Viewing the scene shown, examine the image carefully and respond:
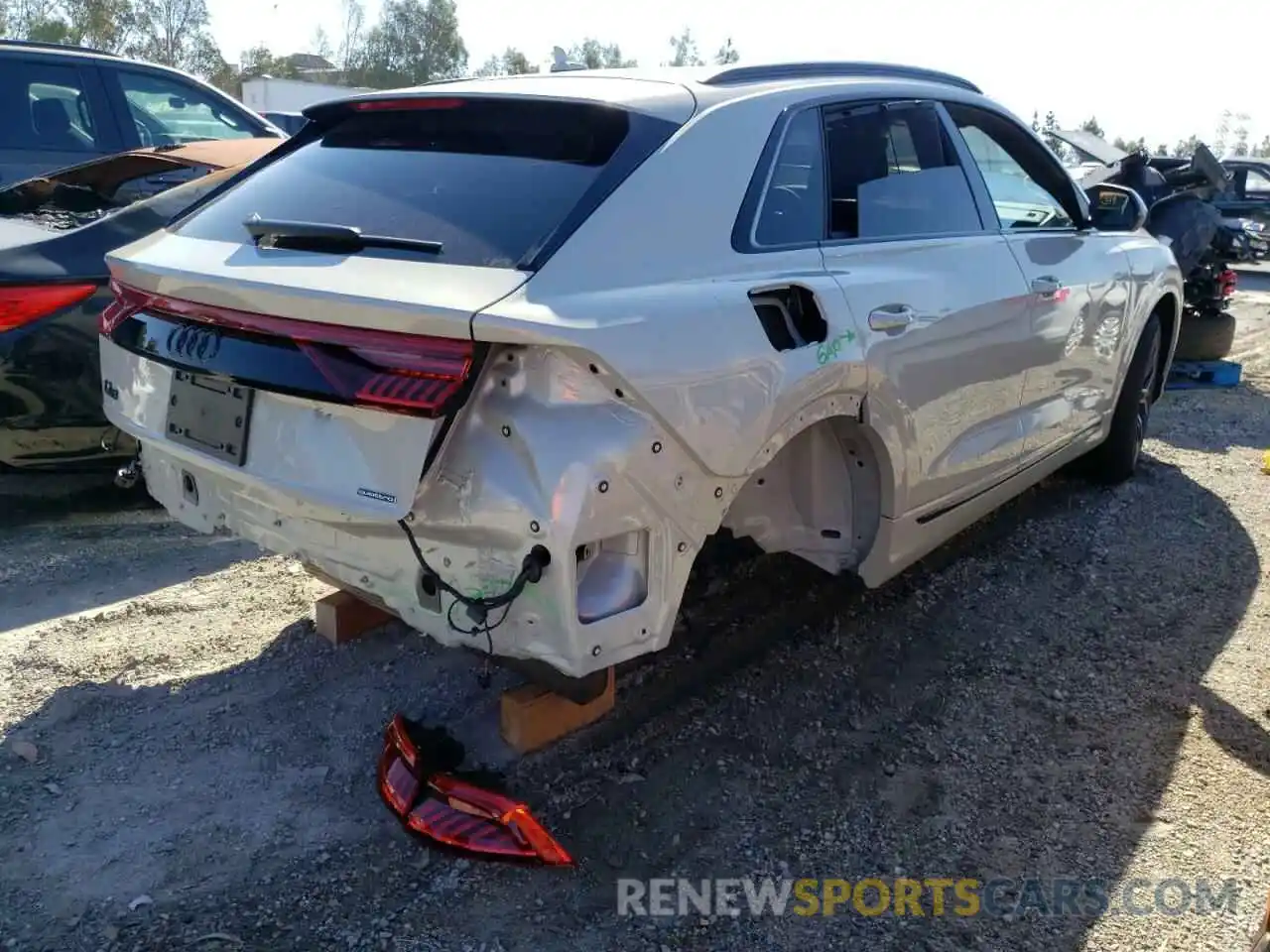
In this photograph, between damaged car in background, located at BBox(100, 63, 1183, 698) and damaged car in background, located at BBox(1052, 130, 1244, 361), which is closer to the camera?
damaged car in background, located at BBox(100, 63, 1183, 698)

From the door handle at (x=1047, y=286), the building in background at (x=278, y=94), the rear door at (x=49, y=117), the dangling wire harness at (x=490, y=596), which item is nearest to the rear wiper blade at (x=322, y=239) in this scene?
the dangling wire harness at (x=490, y=596)

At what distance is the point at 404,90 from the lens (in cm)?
309

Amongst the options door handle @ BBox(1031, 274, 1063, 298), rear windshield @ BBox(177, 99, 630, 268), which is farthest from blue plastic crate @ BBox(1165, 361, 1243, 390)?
rear windshield @ BBox(177, 99, 630, 268)

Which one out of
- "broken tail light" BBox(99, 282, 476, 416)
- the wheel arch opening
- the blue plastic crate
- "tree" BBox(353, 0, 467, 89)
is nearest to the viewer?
"broken tail light" BBox(99, 282, 476, 416)

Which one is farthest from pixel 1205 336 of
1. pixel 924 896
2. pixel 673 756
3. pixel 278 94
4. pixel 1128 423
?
pixel 278 94

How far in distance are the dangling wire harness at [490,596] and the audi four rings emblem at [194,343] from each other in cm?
68

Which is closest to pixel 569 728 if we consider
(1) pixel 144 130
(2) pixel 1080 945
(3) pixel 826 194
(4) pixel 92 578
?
(2) pixel 1080 945

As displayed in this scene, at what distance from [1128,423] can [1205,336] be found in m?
3.91

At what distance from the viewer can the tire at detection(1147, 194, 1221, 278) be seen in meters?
8.12

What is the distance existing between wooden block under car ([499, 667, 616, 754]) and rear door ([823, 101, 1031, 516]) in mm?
1256

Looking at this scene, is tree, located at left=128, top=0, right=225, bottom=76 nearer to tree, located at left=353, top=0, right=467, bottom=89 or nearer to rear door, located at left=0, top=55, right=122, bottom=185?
tree, located at left=353, top=0, right=467, bottom=89

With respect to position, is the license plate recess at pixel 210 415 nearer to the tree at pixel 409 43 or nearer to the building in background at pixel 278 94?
the building in background at pixel 278 94

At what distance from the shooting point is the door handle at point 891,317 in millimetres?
3072

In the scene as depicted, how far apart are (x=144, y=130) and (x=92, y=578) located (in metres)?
3.57
